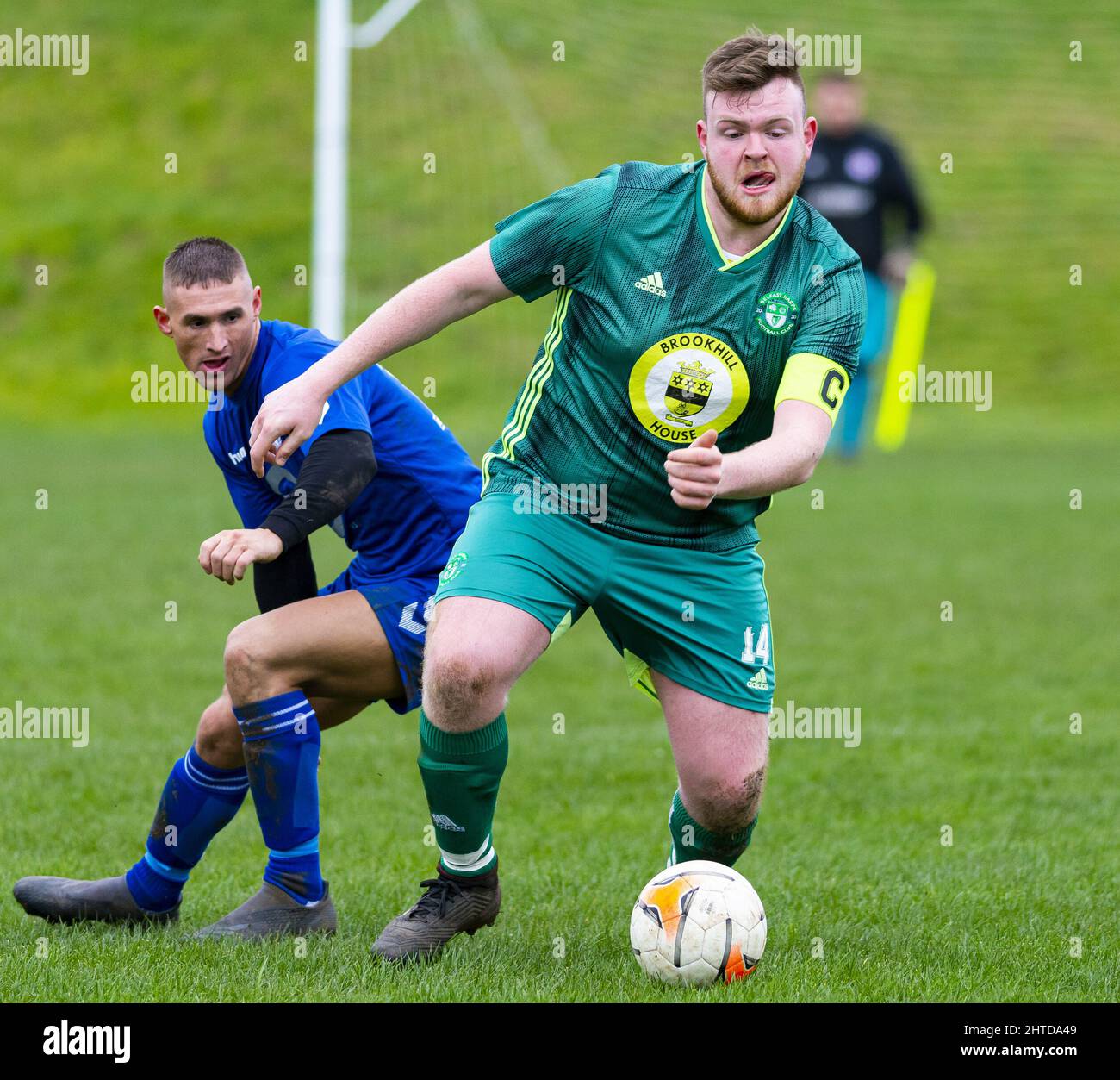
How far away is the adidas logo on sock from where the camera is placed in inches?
171

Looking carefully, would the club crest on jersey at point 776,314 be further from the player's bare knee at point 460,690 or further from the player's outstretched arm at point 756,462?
the player's bare knee at point 460,690

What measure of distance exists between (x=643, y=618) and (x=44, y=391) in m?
18.8

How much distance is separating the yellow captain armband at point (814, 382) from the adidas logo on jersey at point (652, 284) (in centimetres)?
38

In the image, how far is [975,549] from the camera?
11984 millimetres

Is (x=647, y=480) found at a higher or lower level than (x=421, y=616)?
higher

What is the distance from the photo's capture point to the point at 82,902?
15.3 feet

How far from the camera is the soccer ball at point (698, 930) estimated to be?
4043 mm

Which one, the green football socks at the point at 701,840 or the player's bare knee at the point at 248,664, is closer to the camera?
the player's bare knee at the point at 248,664

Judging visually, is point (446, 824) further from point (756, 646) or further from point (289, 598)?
point (756, 646)

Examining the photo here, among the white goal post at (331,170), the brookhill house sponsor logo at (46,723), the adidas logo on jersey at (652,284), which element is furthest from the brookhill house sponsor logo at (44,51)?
the adidas logo on jersey at (652,284)

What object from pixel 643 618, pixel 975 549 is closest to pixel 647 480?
pixel 643 618

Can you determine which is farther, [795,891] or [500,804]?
[500,804]

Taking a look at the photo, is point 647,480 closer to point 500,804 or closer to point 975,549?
point 500,804

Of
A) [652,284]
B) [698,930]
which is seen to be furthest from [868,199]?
[698,930]
